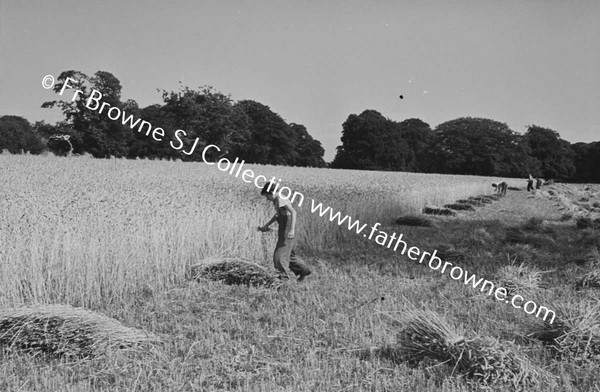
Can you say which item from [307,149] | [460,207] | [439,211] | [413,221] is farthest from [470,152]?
[413,221]

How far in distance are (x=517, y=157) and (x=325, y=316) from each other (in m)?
95.7

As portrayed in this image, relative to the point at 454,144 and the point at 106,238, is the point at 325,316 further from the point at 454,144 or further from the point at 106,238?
the point at 454,144

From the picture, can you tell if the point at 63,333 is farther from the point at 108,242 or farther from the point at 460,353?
the point at 460,353

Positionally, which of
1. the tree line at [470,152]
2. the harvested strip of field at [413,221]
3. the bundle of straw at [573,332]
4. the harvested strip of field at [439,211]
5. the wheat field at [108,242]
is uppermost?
the tree line at [470,152]

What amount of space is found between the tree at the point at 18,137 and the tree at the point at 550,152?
92040mm

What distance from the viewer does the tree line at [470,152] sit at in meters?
91.1

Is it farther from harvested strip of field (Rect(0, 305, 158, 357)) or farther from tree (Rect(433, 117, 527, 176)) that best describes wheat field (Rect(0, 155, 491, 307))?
tree (Rect(433, 117, 527, 176))

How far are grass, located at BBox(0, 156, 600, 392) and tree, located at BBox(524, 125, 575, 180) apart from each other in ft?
312

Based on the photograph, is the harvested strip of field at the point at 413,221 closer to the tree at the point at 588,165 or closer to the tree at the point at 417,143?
the tree at the point at 417,143

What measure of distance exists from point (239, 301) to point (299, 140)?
97.9 meters

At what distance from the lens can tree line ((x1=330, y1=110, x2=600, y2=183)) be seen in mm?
91125

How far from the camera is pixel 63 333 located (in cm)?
521

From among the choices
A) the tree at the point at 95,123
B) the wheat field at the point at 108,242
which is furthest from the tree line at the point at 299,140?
the wheat field at the point at 108,242

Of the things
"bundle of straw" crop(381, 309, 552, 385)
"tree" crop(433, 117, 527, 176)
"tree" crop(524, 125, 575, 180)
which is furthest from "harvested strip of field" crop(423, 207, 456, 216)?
"tree" crop(524, 125, 575, 180)
